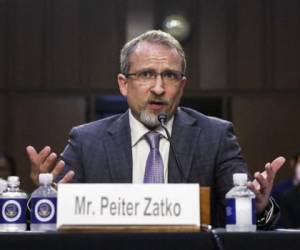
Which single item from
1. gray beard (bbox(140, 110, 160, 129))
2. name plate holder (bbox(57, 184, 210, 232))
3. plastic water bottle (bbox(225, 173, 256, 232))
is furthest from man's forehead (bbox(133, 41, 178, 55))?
name plate holder (bbox(57, 184, 210, 232))

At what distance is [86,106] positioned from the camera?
8109mm

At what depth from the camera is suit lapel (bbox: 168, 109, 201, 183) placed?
130 inches

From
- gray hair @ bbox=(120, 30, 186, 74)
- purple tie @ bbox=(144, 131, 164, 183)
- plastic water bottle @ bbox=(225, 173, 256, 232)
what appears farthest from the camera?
gray hair @ bbox=(120, 30, 186, 74)

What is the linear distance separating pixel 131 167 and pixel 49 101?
194 inches

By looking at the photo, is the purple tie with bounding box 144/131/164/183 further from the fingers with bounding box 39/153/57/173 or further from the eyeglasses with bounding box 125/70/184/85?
→ the fingers with bounding box 39/153/57/173

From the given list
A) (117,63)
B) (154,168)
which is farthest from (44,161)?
(117,63)

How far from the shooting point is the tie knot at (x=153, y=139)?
3.31m

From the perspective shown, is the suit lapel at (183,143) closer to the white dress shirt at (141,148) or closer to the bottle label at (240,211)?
the white dress shirt at (141,148)

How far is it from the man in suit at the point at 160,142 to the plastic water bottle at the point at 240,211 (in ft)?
2.39

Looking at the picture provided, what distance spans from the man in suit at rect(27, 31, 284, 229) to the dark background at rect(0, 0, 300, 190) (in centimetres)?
462

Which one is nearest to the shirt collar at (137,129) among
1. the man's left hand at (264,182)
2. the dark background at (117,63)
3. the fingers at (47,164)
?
the fingers at (47,164)

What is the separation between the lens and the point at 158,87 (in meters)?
3.30

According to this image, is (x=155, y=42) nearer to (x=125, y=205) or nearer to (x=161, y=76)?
(x=161, y=76)

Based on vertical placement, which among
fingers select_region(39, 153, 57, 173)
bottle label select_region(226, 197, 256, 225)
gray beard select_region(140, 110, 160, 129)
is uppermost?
gray beard select_region(140, 110, 160, 129)
